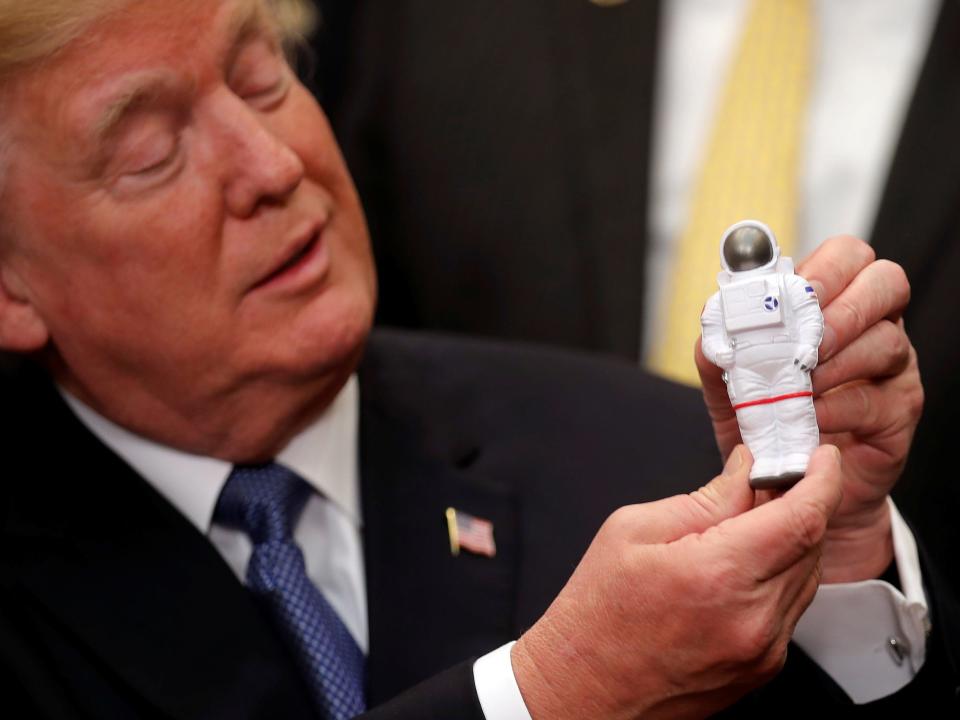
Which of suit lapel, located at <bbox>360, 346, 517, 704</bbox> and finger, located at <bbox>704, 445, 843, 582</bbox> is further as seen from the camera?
suit lapel, located at <bbox>360, 346, 517, 704</bbox>

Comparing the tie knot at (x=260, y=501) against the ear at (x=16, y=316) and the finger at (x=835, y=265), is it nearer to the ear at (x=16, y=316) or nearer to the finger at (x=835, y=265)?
the ear at (x=16, y=316)

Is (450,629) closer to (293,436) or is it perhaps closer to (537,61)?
(293,436)

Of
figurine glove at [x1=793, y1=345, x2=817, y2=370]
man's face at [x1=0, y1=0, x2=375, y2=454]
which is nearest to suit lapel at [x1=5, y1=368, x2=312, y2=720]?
man's face at [x1=0, y1=0, x2=375, y2=454]

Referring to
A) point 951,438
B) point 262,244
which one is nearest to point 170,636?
point 262,244

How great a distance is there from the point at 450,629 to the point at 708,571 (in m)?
0.64

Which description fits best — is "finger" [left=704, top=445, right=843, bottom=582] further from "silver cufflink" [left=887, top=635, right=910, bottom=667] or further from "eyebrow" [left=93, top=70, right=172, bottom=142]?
"eyebrow" [left=93, top=70, right=172, bottom=142]

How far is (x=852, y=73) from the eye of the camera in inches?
108

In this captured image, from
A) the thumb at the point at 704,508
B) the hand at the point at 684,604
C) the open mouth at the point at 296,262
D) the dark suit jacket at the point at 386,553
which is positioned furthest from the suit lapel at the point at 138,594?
the thumb at the point at 704,508

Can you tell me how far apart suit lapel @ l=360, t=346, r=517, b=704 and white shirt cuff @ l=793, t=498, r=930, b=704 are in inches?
16.6

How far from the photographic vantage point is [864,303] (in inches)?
72.0

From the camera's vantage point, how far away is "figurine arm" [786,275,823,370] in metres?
1.69

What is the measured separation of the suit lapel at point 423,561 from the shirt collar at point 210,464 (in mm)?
33

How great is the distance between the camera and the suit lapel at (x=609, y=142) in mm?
2852

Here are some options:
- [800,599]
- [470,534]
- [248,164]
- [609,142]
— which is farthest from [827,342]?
[609,142]
